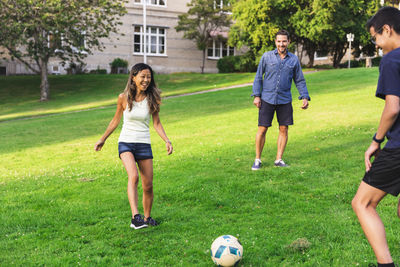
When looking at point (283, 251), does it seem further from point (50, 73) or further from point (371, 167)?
point (50, 73)

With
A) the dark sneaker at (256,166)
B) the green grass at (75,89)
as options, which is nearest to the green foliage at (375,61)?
the green grass at (75,89)

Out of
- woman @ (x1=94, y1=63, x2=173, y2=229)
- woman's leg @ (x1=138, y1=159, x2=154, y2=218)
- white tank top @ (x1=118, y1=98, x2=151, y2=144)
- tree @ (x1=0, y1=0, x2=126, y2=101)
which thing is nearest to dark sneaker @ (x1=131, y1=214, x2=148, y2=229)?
woman @ (x1=94, y1=63, x2=173, y2=229)

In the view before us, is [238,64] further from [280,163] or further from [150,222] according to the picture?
[150,222]

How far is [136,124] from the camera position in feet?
17.9

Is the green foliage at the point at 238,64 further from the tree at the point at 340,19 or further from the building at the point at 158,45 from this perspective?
the tree at the point at 340,19

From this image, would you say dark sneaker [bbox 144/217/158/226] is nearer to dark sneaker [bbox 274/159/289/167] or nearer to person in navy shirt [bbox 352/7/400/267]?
person in navy shirt [bbox 352/7/400/267]

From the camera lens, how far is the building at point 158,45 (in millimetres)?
42500

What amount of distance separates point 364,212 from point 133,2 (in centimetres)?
4288

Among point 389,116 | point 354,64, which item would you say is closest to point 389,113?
point 389,116

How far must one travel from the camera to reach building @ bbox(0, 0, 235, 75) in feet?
139

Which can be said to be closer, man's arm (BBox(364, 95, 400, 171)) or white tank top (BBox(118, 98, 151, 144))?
man's arm (BBox(364, 95, 400, 171))

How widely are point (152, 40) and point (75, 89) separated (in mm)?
14888

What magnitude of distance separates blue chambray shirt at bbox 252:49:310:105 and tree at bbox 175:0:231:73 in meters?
33.9

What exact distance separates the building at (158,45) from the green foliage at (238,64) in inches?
193
